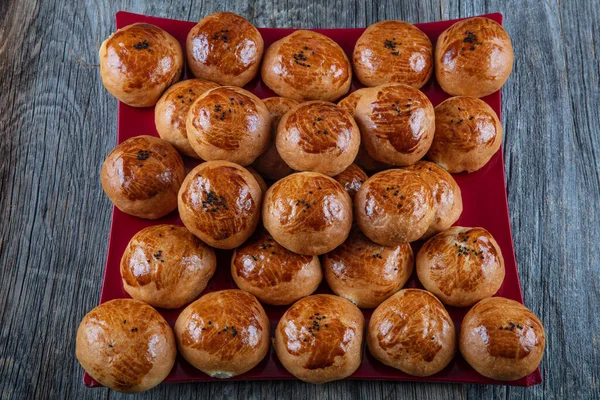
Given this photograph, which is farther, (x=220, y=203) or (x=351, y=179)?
(x=351, y=179)

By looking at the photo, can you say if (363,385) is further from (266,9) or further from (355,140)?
(266,9)

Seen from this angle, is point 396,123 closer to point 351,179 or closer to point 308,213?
point 351,179

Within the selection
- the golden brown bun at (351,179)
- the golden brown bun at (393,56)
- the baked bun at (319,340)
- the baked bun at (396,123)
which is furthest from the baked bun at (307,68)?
the baked bun at (319,340)

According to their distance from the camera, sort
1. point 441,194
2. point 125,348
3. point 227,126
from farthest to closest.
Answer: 1. point 441,194
2. point 227,126
3. point 125,348

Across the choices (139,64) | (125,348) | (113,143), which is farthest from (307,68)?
(125,348)

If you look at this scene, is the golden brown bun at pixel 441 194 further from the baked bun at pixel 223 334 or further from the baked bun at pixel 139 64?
the baked bun at pixel 139 64

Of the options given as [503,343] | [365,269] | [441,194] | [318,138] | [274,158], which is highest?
[318,138]

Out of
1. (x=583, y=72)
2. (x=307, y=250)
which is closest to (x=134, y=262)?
(x=307, y=250)
